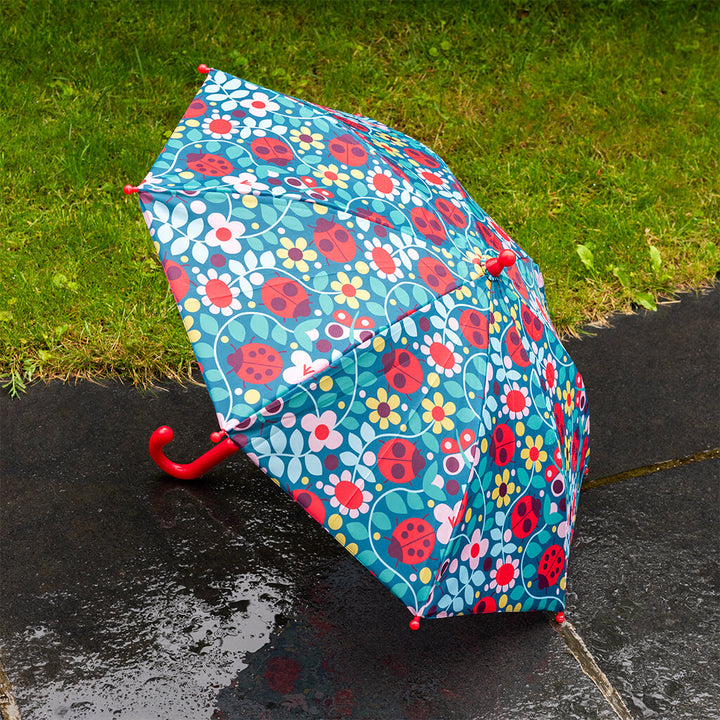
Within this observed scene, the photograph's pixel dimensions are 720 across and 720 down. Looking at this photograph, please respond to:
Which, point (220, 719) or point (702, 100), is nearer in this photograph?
point (220, 719)

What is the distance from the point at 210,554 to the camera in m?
2.84

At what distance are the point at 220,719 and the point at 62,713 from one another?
45 cm

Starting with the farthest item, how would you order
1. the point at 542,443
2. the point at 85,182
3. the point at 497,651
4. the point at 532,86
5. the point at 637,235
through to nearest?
the point at 532,86 → the point at 637,235 → the point at 85,182 → the point at 497,651 → the point at 542,443

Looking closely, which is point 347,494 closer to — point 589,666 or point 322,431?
point 322,431

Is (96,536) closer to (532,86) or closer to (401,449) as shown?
(401,449)

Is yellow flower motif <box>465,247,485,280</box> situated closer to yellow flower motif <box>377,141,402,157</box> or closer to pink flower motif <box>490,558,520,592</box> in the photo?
yellow flower motif <box>377,141,402,157</box>

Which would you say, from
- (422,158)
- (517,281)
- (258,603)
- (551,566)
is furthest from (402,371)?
(258,603)

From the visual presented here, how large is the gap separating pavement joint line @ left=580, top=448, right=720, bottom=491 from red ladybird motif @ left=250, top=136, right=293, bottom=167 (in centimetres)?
183

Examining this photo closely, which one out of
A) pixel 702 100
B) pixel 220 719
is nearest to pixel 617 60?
pixel 702 100

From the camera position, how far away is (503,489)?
88.0 inches

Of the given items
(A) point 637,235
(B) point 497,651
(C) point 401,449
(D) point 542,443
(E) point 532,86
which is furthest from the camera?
(E) point 532,86

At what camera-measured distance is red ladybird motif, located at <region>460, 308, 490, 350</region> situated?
218cm

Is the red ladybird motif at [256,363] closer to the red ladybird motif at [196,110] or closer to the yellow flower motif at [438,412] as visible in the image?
the yellow flower motif at [438,412]

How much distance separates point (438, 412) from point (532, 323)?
0.49 metres
